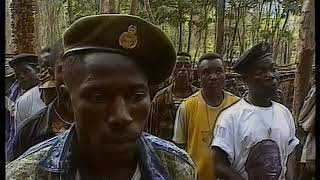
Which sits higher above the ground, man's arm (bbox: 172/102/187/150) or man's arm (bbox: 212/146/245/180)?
man's arm (bbox: 172/102/187/150)

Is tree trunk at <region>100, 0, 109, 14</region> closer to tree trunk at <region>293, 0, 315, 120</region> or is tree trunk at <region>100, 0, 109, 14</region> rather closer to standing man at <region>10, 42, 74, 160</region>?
standing man at <region>10, 42, 74, 160</region>

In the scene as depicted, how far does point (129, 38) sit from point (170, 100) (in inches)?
6.1

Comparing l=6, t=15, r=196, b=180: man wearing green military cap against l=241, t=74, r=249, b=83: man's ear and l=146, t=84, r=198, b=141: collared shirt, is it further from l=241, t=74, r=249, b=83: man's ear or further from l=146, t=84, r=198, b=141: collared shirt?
l=241, t=74, r=249, b=83: man's ear

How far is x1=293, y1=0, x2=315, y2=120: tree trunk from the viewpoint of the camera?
3.75 feet

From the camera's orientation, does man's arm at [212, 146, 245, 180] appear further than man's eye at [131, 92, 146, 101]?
Yes

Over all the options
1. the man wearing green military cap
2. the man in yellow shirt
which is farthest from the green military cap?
the man in yellow shirt

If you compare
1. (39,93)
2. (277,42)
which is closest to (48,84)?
(39,93)

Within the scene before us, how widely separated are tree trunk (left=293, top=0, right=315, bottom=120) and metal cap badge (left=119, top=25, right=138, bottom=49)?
1.13 ft

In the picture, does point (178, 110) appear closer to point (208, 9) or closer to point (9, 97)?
point (208, 9)

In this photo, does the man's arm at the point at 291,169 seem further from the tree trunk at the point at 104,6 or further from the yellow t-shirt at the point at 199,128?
the tree trunk at the point at 104,6

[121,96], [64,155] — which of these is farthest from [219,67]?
[64,155]

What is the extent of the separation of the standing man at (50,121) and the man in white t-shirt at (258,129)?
1.04 feet

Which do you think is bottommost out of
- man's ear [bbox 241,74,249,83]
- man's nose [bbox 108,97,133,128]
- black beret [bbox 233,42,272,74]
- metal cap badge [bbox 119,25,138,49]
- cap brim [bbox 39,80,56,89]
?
man's nose [bbox 108,97,133,128]

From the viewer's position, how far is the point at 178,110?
113 centimetres
